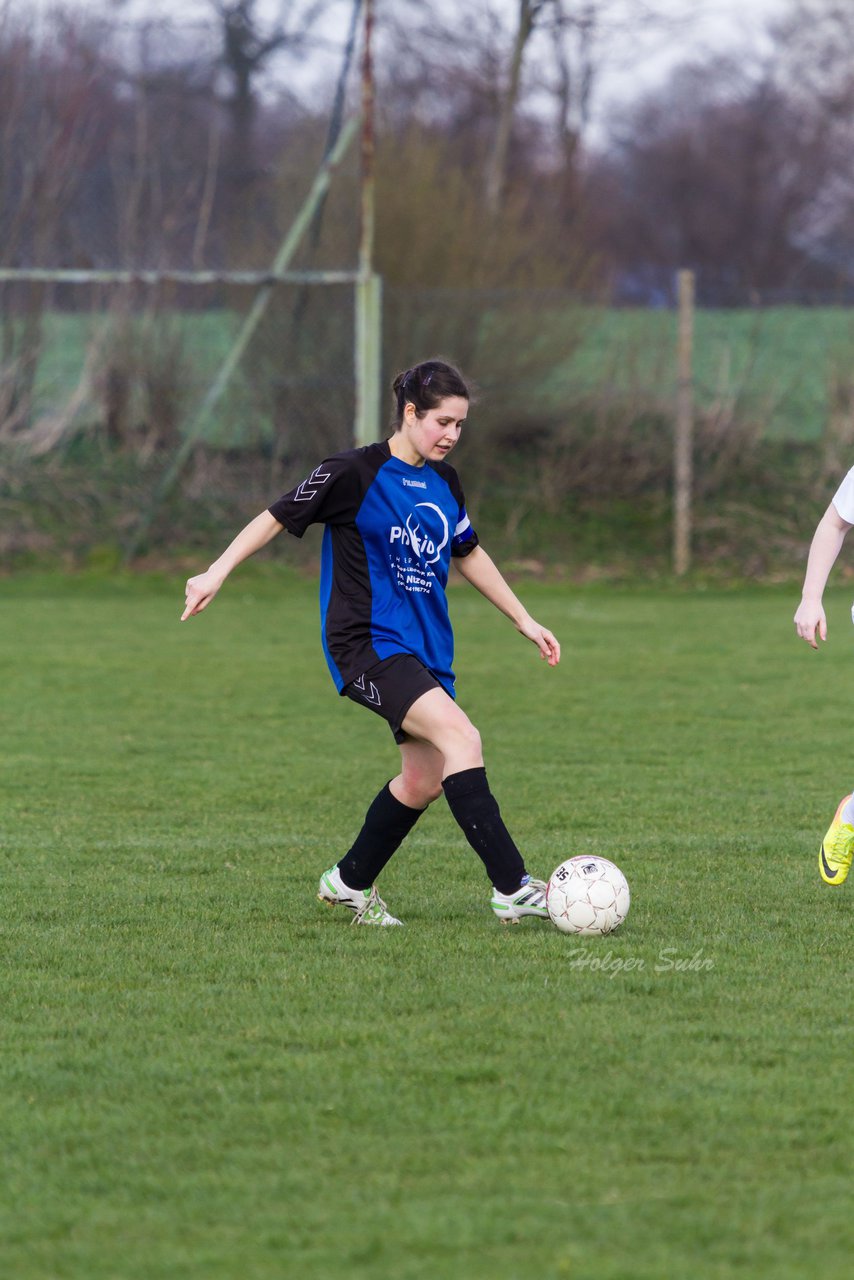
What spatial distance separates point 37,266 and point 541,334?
16.9 ft

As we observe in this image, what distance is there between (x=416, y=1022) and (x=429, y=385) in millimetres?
1809

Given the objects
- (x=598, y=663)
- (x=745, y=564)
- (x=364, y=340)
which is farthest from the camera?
(x=745, y=564)

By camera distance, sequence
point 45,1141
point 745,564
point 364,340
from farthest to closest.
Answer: point 745,564 → point 364,340 → point 45,1141

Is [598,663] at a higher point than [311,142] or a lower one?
lower

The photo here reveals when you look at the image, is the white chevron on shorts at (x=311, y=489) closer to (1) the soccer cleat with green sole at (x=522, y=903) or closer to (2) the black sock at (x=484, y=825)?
(2) the black sock at (x=484, y=825)

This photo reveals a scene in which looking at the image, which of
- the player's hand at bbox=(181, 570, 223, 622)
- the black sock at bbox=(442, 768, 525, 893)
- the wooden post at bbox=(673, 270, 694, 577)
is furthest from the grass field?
the wooden post at bbox=(673, 270, 694, 577)

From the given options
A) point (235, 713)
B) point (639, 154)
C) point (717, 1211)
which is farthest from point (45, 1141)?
point (639, 154)

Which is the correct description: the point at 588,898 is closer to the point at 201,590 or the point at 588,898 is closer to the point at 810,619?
the point at 810,619

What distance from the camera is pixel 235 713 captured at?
30.0 ft

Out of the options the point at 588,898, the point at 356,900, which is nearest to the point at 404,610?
the point at 356,900

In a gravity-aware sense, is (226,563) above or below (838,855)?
above

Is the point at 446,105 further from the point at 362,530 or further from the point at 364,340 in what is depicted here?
the point at 362,530

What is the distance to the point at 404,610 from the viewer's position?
487cm

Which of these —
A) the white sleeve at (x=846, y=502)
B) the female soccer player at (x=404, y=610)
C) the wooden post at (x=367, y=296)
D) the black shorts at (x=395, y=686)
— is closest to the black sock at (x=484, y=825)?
the female soccer player at (x=404, y=610)
